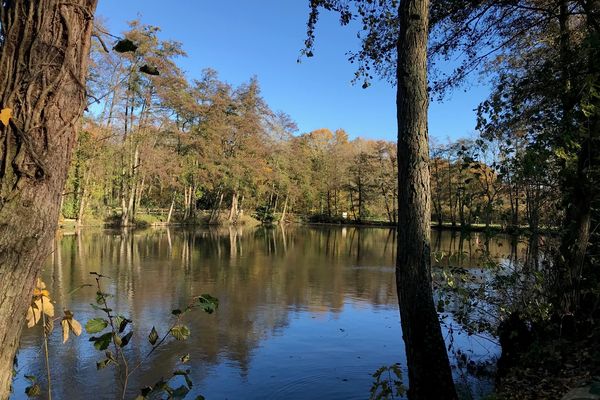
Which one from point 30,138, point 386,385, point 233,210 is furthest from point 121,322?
point 233,210

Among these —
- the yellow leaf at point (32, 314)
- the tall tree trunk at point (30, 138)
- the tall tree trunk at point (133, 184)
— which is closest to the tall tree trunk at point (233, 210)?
the tall tree trunk at point (133, 184)

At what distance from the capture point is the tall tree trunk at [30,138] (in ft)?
4.96

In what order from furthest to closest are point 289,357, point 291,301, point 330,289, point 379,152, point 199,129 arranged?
point 379,152
point 199,129
point 330,289
point 291,301
point 289,357

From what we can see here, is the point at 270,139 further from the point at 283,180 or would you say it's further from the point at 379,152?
the point at 379,152

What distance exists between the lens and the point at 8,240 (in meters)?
1.51

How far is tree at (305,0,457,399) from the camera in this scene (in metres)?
3.31

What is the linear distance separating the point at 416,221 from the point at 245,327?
211 inches

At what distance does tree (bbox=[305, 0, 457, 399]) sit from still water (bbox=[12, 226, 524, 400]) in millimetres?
1628

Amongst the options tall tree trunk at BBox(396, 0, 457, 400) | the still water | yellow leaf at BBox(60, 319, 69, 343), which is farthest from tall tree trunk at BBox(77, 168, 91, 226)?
yellow leaf at BBox(60, 319, 69, 343)

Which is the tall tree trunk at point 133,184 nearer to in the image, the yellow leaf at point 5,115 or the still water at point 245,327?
the still water at point 245,327

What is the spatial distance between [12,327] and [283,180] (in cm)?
4115

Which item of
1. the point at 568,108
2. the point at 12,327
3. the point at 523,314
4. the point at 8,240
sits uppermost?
the point at 568,108

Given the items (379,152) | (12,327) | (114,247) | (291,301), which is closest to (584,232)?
(12,327)

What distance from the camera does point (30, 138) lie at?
1539 millimetres
